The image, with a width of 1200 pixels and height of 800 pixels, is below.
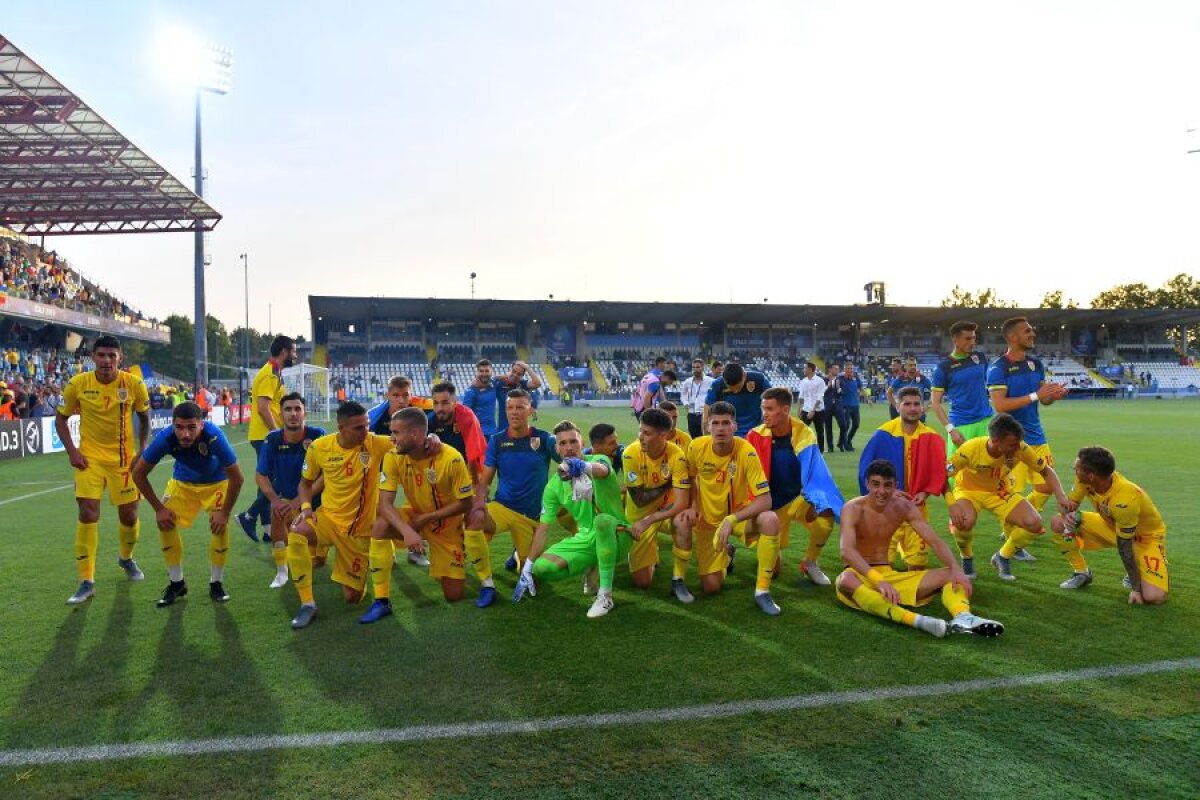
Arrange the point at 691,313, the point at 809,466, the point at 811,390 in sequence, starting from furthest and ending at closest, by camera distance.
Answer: the point at 691,313 → the point at 811,390 → the point at 809,466

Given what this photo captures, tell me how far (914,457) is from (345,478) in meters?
4.44

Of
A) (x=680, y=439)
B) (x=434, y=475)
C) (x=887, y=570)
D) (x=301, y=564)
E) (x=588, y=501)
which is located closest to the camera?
(x=887, y=570)

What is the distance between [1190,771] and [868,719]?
1.17 metres

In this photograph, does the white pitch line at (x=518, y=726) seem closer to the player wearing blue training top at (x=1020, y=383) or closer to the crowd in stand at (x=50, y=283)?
the player wearing blue training top at (x=1020, y=383)

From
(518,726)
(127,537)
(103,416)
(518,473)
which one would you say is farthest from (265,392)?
(518,726)

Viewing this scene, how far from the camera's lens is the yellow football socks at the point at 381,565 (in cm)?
517

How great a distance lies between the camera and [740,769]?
2895 millimetres

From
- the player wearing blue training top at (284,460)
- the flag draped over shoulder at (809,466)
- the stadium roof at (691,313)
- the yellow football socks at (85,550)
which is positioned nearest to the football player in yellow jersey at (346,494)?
the player wearing blue training top at (284,460)

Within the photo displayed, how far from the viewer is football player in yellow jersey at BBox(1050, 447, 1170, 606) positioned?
194 inches

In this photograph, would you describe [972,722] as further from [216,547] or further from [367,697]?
[216,547]

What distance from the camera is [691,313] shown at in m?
58.5

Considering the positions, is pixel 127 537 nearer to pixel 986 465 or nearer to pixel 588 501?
pixel 588 501

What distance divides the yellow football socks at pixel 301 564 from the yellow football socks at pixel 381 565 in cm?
43

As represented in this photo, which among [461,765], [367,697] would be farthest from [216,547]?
[461,765]
